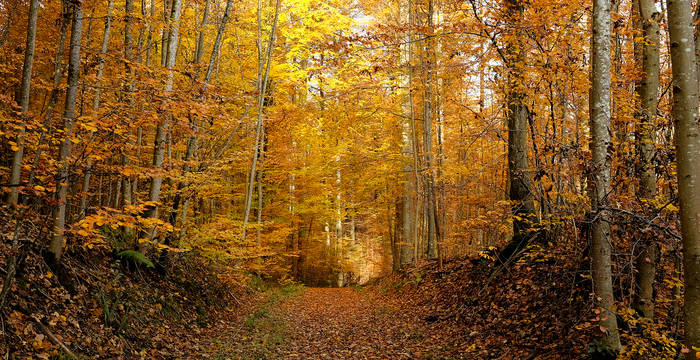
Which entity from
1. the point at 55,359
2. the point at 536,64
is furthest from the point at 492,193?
the point at 55,359

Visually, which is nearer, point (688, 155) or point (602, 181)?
point (688, 155)

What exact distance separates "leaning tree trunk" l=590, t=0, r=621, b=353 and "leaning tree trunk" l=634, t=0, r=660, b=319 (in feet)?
1.62

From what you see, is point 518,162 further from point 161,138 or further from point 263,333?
point 161,138

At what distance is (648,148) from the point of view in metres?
5.22

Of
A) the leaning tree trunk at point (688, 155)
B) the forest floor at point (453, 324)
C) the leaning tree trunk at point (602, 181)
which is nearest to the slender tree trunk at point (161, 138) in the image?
the forest floor at point (453, 324)

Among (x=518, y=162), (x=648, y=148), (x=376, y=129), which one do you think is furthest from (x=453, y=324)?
(x=376, y=129)

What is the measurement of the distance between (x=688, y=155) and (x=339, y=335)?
756 centimetres

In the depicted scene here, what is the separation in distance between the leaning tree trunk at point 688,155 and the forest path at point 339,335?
406cm

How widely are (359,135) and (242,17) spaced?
23.1 ft

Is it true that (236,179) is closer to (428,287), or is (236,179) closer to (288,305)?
(288,305)

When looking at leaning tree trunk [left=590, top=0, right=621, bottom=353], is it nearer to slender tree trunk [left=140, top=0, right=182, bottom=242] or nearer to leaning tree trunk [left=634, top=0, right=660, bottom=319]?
leaning tree trunk [left=634, top=0, right=660, bottom=319]

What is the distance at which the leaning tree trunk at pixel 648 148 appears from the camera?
5082 millimetres

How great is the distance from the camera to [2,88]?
33.2ft

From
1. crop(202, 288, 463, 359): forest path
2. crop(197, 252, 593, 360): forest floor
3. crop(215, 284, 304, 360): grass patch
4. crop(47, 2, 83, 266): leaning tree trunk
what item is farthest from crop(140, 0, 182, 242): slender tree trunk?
crop(202, 288, 463, 359): forest path
